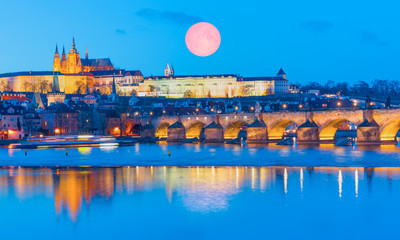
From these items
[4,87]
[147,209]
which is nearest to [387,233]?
[147,209]

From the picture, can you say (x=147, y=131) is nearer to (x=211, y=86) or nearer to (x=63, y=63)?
(x=211, y=86)

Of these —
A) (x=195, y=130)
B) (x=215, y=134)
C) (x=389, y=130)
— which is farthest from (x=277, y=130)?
(x=389, y=130)

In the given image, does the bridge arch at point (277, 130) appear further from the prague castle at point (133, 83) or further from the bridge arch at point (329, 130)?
the prague castle at point (133, 83)

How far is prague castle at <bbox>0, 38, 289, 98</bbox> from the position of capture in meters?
152

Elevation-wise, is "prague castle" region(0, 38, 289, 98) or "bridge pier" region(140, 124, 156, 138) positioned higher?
"prague castle" region(0, 38, 289, 98)

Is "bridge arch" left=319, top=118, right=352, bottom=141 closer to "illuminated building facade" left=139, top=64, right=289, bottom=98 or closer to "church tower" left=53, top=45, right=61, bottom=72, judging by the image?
"illuminated building facade" left=139, top=64, right=289, bottom=98

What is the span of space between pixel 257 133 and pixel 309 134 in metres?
6.13

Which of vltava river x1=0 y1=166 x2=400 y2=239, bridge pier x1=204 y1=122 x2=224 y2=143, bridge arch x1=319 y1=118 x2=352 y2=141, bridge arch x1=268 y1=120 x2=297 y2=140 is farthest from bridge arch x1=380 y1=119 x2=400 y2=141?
bridge pier x1=204 y1=122 x2=224 y2=143

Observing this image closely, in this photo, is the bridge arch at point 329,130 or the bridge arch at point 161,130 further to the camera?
the bridge arch at point 161,130

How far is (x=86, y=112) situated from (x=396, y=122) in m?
44.2

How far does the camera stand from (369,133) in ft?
147

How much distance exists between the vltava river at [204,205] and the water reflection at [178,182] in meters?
0.04

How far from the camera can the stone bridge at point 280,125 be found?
44.9m

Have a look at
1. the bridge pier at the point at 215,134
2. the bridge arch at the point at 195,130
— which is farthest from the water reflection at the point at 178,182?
the bridge arch at the point at 195,130
